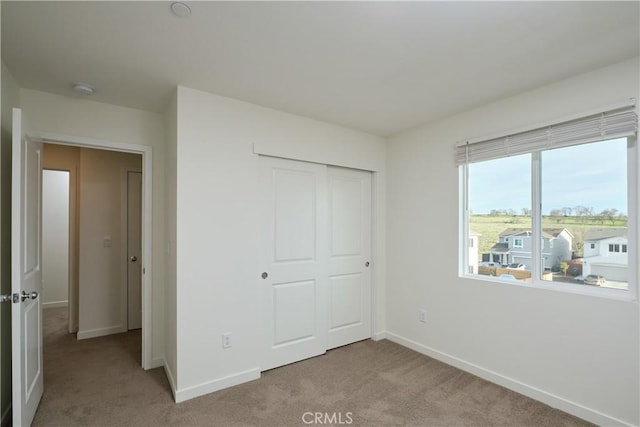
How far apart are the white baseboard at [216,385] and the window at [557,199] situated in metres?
2.20

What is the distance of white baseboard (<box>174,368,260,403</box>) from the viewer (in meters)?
2.35

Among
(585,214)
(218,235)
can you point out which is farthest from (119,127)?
(585,214)

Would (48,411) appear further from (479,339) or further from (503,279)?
(503,279)

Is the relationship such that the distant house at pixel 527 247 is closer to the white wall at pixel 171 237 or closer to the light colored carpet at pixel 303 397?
the light colored carpet at pixel 303 397

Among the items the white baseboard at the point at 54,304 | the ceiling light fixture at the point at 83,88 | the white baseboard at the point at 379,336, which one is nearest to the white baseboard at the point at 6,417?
the ceiling light fixture at the point at 83,88

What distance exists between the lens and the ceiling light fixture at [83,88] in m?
2.36

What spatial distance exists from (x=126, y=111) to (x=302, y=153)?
1655 millimetres

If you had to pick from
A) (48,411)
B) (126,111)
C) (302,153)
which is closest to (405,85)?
(302,153)

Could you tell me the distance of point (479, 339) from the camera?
2.80 metres

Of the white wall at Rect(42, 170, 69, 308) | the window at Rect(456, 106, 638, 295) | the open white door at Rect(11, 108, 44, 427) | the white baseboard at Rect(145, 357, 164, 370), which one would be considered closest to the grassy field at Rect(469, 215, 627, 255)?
the window at Rect(456, 106, 638, 295)

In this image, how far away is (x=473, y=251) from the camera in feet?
9.83

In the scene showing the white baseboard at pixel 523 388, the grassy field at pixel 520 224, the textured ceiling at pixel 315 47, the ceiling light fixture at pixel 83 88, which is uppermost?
the textured ceiling at pixel 315 47

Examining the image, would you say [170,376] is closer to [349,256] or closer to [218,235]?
[218,235]

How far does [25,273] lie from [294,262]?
1954 millimetres
